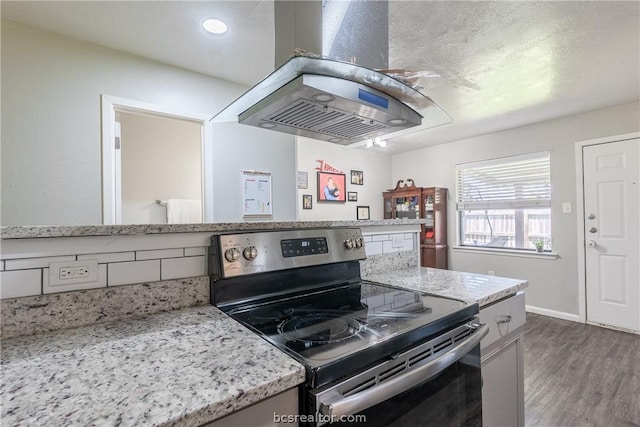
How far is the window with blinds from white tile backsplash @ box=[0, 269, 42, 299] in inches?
176

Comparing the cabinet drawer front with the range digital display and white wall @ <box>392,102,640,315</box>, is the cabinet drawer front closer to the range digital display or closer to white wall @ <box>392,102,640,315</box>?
the range digital display

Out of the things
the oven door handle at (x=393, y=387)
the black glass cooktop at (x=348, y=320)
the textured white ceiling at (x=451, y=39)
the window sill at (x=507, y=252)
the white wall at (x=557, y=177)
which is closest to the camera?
the oven door handle at (x=393, y=387)

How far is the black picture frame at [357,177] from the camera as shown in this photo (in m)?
4.81

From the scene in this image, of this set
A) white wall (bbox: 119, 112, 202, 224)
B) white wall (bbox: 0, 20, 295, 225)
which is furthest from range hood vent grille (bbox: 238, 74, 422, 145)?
white wall (bbox: 119, 112, 202, 224)

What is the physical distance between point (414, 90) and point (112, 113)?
2.10 m

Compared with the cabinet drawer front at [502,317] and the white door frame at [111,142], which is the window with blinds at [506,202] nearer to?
the cabinet drawer front at [502,317]

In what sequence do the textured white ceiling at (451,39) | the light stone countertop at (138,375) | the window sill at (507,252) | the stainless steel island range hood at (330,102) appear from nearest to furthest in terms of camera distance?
the light stone countertop at (138,375), the stainless steel island range hood at (330,102), the textured white ceiling at (451,39), the window sill at (507,252)

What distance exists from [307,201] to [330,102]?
316cm

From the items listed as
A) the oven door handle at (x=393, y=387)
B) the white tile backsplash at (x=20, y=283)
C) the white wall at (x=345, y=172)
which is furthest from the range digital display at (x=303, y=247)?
the white wall at (x=345, y=172)

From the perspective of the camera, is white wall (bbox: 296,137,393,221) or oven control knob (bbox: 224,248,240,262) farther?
white wall (bbox: 296,137,393,221)

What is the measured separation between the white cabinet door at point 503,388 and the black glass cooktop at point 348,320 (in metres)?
0.35

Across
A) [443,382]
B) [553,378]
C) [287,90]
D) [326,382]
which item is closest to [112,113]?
[287,90]

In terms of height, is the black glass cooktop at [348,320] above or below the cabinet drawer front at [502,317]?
above

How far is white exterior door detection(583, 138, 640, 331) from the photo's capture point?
3.01m
